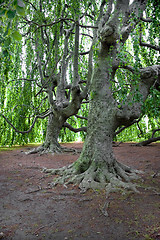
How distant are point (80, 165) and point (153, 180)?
1.34 meters

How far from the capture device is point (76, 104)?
262 inches

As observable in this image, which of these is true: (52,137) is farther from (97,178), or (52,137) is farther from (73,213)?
(73,213)

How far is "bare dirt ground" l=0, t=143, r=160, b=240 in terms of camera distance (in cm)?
209

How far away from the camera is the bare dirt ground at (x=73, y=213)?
Answer: 82.2 inches

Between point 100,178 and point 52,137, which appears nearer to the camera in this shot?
point 100,178

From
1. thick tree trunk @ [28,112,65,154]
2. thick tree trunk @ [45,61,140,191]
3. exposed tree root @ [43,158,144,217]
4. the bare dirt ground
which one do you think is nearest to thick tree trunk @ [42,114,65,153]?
thick tree trunk @ [28,112,65,154]

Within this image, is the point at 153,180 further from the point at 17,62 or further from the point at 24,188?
the point at 17,62

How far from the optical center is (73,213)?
8.39ft

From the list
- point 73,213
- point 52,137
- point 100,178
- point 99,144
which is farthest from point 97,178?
point 52,137

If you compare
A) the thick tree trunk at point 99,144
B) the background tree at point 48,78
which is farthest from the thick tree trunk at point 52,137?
the thick tree trunk at point 99,144

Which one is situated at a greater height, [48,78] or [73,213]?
[48,78]

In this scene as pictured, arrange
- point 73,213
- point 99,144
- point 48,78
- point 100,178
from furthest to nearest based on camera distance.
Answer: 1. point 48,78
2. point 99,144
3. point 100,178
4. point 73,213

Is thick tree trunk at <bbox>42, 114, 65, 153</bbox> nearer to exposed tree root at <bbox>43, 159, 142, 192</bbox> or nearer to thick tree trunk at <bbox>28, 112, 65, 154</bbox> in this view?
thick tree trunk at <bbox>28, 112, 65, 154</bbox>

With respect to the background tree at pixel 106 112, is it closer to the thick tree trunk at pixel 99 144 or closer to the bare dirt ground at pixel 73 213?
the thick tree trunk at pixel 99 144
